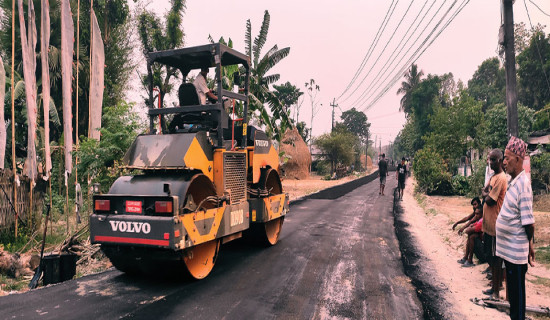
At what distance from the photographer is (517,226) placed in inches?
138

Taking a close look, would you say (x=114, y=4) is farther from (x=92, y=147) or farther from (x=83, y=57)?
(x=92, y=147)

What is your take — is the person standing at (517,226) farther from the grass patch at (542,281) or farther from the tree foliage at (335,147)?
the tree foliage at (335,147)

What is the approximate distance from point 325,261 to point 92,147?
5.81m

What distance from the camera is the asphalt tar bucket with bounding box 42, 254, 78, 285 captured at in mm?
5418

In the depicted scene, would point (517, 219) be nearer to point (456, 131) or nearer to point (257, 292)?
point (257, 292)

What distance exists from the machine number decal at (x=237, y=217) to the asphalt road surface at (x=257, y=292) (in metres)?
0.68

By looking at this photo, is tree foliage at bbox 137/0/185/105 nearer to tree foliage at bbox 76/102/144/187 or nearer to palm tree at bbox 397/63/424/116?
tree foliage at bbox 76/102/144/187

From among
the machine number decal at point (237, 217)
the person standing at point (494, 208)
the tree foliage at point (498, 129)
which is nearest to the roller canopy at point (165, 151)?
the machine number decal at point (237, 217)

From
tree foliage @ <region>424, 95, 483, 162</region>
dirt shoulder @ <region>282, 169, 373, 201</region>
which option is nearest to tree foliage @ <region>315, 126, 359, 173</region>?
dirt shoulder @ <region>282, 169, 373, 201</region>

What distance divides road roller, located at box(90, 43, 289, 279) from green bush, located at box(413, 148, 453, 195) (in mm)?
14131

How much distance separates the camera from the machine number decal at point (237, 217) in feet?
18.0

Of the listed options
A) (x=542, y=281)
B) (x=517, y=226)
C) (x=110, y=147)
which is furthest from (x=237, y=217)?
(x=542, y=281)

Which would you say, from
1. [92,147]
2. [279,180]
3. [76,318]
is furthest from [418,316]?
[92,147]

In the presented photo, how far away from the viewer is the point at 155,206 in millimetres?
4293
